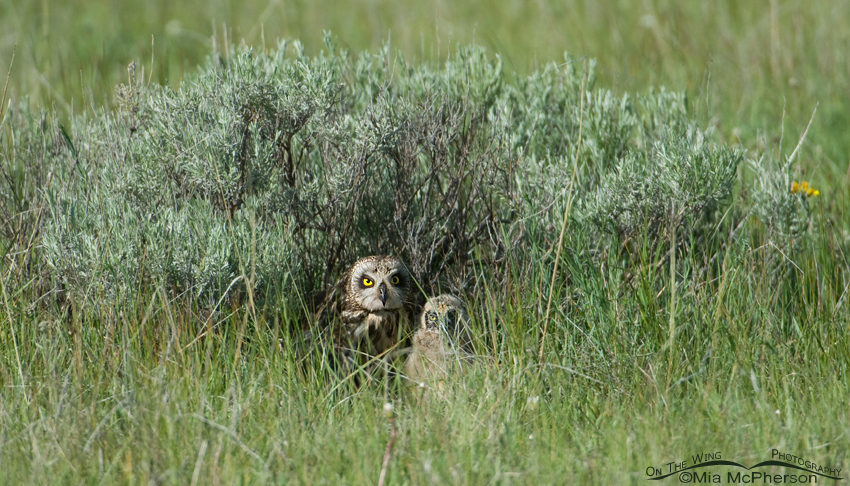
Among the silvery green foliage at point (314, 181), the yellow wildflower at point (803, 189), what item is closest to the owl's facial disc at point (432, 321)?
the silvery green foliage at point (314, 181)

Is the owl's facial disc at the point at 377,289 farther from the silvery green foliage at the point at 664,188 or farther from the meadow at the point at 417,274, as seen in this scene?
the silvery green foliage at the point at 664,188

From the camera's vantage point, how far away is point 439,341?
3.96 m

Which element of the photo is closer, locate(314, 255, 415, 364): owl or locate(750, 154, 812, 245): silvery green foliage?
locate(314, 255, 415, 364): owl

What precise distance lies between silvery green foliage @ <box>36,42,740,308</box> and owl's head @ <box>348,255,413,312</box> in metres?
0.18

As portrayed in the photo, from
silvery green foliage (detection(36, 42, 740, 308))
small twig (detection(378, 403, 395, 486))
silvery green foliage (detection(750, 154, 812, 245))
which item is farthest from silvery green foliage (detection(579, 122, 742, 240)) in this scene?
small twig (detection(378, 403, 395, 486))

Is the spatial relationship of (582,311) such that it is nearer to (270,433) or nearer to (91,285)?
(270,433)

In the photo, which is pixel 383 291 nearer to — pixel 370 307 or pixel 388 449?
pixel 370 307

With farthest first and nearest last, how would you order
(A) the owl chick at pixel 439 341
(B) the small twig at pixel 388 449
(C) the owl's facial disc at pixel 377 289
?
1. (C) the owl's facial disc at pixel 377 289
2. (A) the owl chick at pixel 439 341
3. (B) the small twig at pixel 388 449

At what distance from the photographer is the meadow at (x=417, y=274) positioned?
111 inches

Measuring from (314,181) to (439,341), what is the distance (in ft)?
3.37

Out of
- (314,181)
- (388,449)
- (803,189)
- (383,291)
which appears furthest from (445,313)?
(803,189)

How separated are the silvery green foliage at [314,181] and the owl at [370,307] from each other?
175 mm

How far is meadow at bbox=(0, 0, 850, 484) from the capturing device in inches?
111

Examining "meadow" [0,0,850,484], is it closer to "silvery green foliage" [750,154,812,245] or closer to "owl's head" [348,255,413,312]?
"silvery green foliage" [750,154,812,245]
